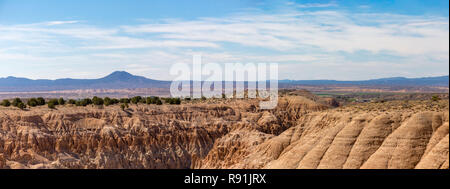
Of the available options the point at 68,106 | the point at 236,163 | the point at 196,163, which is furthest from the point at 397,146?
the point at 68,106

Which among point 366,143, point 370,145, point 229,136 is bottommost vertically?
point 229,136

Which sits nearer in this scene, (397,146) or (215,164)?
(397,146)

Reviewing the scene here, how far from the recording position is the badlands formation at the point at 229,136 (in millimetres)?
47562

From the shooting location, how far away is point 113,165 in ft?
218

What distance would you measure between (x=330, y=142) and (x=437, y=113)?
955 cm

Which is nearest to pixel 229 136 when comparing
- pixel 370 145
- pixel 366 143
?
pixel 366 143

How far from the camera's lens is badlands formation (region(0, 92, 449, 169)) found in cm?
4756

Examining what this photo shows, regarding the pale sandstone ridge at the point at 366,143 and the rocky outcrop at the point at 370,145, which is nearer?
the rocky outcrop at the point at 370,145

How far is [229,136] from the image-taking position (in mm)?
74312

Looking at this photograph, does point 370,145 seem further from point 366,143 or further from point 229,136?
point 229,136

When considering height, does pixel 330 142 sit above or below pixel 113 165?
above
